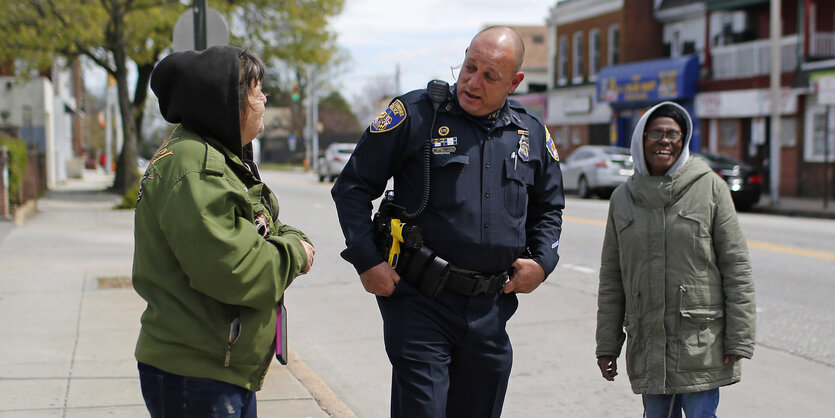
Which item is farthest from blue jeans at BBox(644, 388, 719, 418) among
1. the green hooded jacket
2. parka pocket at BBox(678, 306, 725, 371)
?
the green hooded jacket

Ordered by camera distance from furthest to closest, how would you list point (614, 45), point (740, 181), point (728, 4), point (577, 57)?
point (577, 57) → point (614, 45) → point (728, 4) → point (740, 181)

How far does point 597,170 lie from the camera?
2464 centimetres

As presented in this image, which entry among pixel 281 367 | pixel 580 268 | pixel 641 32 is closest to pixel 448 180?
pixel 281 367

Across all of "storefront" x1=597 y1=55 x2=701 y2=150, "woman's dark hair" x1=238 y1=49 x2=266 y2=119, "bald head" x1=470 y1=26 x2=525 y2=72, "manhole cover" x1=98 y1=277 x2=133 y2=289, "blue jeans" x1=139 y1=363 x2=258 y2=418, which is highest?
"storefront" x1=597 y1=55 x2=701 y2=150

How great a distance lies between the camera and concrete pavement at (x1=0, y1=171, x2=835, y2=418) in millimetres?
5172

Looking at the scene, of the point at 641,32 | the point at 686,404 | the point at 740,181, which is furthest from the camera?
the point at 641,32

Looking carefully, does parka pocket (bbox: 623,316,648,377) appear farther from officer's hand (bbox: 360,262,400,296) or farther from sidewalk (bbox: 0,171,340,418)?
sidewalk (bbox: 0,171,340,418)

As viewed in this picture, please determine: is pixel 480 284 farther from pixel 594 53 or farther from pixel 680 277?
pixel 594 53

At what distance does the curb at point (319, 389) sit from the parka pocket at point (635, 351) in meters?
1.87

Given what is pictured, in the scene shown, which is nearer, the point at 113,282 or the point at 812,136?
the point at 113,282

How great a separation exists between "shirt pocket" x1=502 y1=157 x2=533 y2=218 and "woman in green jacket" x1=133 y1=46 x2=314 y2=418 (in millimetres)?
1011

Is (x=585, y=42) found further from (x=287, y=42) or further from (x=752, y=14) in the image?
(x=287, y=42)

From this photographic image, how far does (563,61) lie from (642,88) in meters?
9.03

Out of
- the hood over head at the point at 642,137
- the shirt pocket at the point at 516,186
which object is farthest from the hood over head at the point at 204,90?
the hood over head at the point at 642,137
